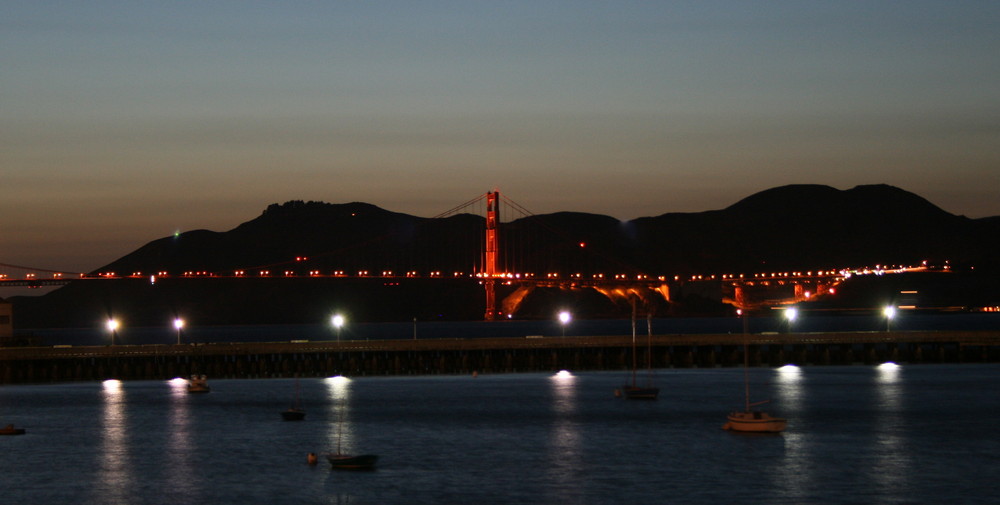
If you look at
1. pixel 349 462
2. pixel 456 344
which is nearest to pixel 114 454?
pixel 349 462

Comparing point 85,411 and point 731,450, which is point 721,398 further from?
point 85,411

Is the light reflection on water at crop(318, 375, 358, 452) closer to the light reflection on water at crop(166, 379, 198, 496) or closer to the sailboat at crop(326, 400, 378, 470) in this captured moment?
the sailboat at crop(326, 400, 378, 470)

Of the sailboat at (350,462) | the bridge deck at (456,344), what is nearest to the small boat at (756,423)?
the sailboat at (350,462)

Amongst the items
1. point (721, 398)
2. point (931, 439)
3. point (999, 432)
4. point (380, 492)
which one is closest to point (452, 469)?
point (380, 492)

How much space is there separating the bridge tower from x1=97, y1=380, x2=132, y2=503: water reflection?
280ft

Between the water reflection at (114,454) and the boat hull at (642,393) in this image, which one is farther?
the boat hull at (642,393)

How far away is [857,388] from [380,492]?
50.9 m

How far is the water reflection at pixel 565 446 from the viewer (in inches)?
1818

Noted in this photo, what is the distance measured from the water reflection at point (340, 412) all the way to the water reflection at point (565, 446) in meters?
8.41

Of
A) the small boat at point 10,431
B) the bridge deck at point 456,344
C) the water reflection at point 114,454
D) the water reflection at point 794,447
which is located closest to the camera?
the water reflection at point 794,447

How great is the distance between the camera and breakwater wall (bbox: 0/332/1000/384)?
9875cm

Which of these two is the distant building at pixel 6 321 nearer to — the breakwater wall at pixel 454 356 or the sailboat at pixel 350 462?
the breakwater wall at pixel 454 356

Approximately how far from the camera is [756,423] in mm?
58656

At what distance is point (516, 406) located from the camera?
76.8 metres
